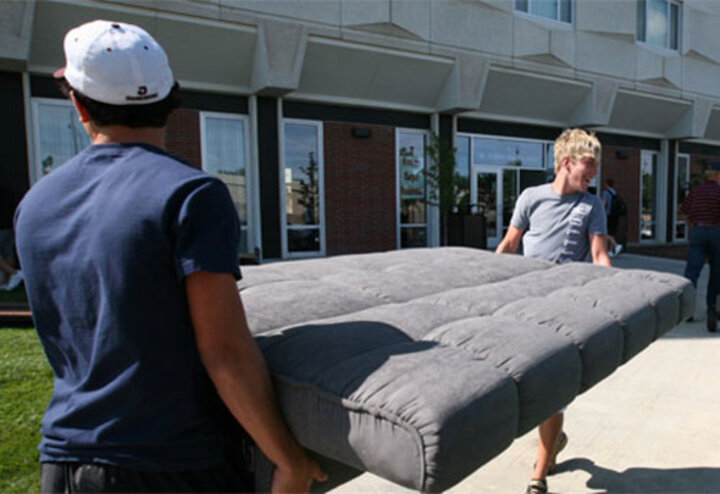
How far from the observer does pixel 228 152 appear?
1336cm

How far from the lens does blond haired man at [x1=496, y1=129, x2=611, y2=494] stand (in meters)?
3.33

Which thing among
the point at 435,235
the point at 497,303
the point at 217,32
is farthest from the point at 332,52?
the point at 497,303

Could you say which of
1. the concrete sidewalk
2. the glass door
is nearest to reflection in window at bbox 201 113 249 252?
the glass door

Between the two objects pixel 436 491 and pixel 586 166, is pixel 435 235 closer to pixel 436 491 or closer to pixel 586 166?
pixel 586 166

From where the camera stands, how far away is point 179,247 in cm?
116

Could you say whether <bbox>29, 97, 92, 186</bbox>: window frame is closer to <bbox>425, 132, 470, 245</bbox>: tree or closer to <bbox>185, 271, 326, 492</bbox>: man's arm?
<bbox>425, 132, 470, 245</bbox>: tree

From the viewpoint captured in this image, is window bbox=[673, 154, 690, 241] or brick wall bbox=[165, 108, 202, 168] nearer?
brick wall bbox=[165, 108, 202, 168]

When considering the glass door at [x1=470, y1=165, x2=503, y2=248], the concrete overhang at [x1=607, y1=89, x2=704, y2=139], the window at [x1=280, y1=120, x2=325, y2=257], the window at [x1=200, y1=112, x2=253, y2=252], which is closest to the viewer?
the window at [x1=200, y1=112, x2=253, y2=252]

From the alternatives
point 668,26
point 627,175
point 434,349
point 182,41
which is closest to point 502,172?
point 627,175

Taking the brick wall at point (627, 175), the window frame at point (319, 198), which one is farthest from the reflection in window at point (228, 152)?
the brick wall at point (627, 175)

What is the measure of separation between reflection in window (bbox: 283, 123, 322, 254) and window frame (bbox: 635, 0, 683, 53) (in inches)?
500

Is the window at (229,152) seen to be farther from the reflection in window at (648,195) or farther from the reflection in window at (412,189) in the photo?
the reflection in window at (648,195)

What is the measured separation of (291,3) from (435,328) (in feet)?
40.2

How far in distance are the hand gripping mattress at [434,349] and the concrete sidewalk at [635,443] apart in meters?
1.14
